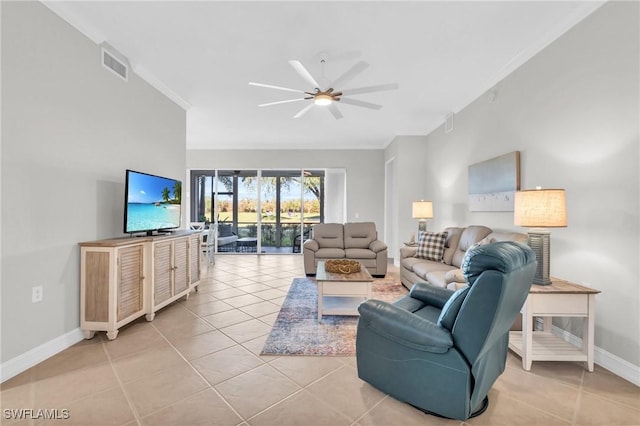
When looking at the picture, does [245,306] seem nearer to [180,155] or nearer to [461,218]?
[180,155]

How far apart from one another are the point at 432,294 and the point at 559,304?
900mm

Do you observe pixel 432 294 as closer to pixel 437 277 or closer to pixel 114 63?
pixel 437 277

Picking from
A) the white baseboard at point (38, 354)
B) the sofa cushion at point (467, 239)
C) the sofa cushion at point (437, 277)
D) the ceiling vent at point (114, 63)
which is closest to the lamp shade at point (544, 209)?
the sofa cushion at point (437, 277)

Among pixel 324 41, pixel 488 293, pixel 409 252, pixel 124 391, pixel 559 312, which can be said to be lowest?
pixel 124 391

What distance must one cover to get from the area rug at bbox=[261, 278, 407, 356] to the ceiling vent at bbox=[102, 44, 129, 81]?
3.18m

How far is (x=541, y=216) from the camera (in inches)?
91.7

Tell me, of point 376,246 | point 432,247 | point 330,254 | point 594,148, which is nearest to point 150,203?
point 330,254

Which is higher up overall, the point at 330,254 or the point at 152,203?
the point at 152,203

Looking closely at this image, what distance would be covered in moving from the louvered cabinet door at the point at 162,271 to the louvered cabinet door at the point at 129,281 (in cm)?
16

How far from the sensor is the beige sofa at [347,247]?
17.0ft

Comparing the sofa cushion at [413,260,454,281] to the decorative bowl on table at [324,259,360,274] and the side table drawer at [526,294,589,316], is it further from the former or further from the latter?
the side table drawer at [526,294,589,316]

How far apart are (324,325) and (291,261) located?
3796mm

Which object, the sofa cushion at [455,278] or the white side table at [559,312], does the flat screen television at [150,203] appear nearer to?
the sofa cushion at [455,278]

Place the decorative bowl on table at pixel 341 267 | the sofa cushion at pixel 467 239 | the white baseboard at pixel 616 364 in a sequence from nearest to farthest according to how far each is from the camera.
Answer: the white baseboard at pixel 616 364, the decorative bowl on table at pixel 341 267, the sofa cushion at pixel 467 239
